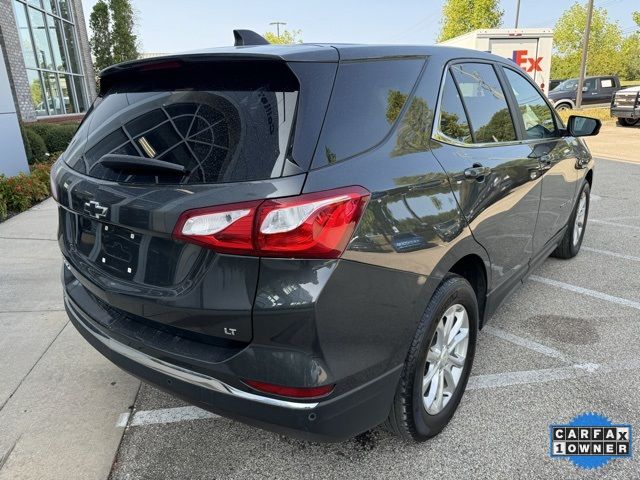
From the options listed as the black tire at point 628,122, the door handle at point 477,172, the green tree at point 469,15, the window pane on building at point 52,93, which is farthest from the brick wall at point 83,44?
the green tree at point 469,15

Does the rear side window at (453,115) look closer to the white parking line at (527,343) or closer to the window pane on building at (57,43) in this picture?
the white parking line at (527,343)

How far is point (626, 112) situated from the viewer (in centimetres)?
1808

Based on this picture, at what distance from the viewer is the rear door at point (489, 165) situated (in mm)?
2279

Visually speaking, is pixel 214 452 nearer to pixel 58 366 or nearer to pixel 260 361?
pixel 260 361

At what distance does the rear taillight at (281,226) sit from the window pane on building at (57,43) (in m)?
16.9

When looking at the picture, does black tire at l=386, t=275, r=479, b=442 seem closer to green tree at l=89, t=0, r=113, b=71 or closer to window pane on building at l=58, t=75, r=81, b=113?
window pane on building at l=58, t=75, r=81, b=113

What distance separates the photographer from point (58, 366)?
3.02 meters

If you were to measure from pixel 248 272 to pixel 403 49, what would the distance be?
1.28m

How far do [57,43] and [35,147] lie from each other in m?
7.73

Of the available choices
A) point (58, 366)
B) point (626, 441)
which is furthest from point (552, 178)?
point (58, 366)

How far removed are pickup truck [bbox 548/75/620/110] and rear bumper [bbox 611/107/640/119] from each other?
19.3 feet

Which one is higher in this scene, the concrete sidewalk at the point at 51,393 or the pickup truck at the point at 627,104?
the concrete sidewalk at the point at 51,393

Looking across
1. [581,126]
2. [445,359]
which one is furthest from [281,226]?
[581,126]

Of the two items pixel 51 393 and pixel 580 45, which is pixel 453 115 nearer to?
pixel 51 393
